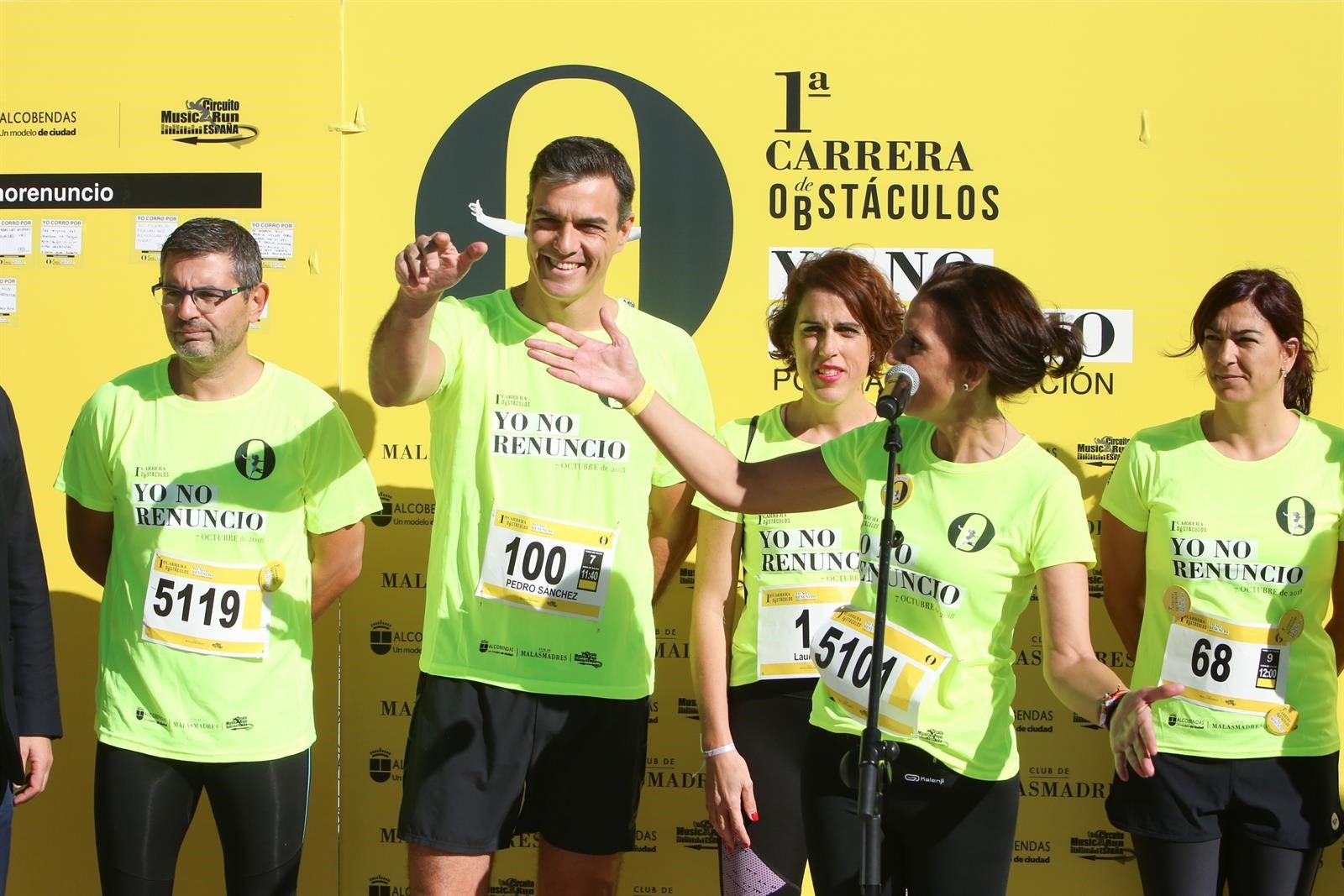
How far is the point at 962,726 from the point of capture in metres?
2.70

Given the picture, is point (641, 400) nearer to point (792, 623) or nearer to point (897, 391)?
point (897, 391)

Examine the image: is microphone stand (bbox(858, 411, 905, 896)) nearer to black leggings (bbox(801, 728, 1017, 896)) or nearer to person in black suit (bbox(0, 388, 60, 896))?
black leggings (bbox(801, 728, 1017, 896))

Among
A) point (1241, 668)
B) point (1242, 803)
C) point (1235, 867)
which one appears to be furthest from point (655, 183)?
point (1235, 867)

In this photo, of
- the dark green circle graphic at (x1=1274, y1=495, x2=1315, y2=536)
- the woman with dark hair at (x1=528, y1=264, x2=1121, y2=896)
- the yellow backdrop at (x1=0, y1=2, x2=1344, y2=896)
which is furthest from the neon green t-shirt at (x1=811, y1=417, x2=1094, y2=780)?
the yellow backdrop at (x1=0, y1=2, x2=1344, y2=896)

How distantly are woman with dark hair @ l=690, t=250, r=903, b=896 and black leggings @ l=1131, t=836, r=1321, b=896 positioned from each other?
0.95 meters

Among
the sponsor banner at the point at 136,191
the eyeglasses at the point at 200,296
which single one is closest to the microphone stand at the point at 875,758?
the eyeglasses at the point at 200,296

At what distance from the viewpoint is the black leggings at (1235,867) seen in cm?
339

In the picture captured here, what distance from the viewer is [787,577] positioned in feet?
11.6

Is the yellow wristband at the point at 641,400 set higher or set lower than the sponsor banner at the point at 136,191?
lower

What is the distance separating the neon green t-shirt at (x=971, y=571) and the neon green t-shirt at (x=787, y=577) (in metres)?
0.65

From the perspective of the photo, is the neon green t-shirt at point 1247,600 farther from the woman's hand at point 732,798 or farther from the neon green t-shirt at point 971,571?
the woman's hand at point 732,798

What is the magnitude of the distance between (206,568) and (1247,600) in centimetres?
275

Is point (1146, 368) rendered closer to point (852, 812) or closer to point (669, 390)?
point (669, 390)

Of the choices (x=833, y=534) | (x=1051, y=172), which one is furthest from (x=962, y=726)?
(x=1051, y=172)
